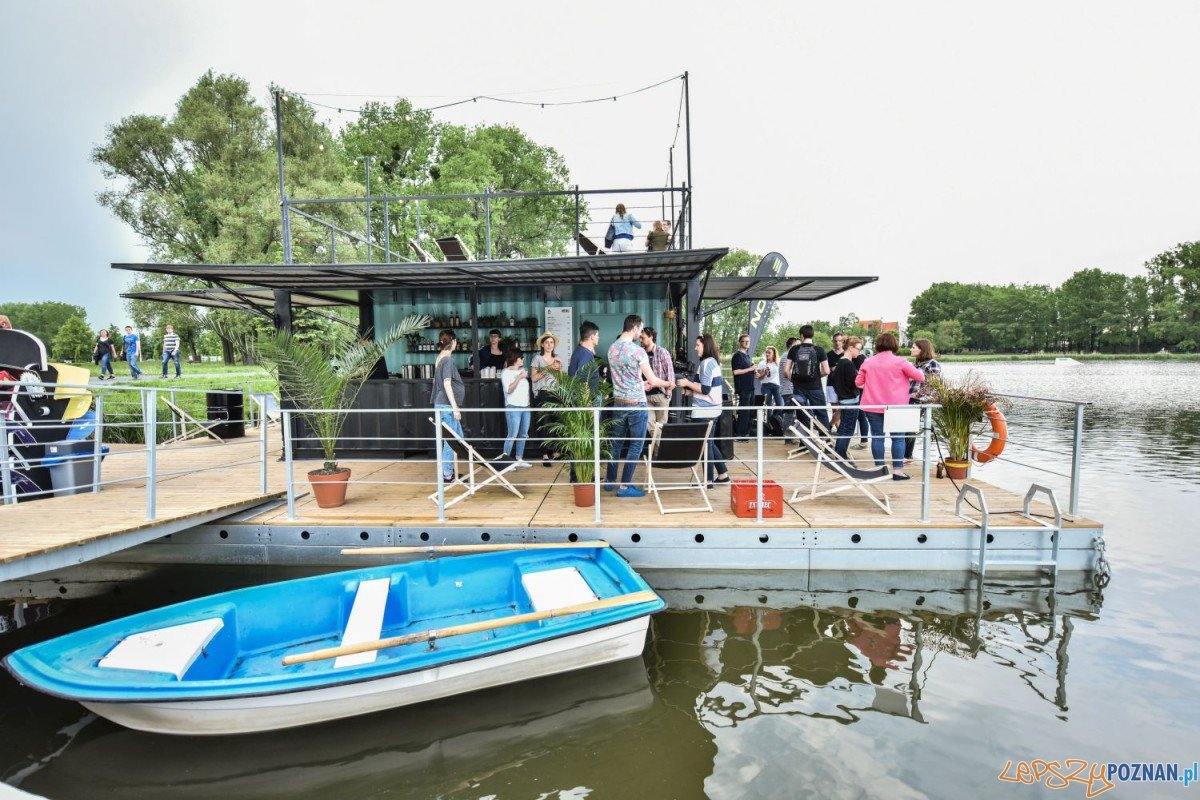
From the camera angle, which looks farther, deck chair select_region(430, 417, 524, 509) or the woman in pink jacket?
the woman in pink jacket

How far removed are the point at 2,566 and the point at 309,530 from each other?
2.22 metres

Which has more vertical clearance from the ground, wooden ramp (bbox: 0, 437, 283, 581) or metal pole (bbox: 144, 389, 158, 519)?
metal pole (bbox: 144, 389, 158, 519)

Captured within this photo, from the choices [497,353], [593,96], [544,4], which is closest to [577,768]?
[497,353]

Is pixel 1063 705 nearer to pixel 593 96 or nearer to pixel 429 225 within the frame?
pixel 593 96

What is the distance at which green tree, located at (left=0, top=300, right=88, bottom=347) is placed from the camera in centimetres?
9125

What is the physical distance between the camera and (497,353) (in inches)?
389

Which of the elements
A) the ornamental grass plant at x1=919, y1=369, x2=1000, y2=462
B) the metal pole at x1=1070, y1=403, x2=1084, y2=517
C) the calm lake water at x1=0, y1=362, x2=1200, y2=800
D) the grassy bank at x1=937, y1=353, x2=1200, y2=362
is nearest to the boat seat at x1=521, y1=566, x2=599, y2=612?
the calm lake water at x1=0, y1=362, x2=1200, y2=800

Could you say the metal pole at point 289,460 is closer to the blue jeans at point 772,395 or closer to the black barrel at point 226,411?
the black barrel at point 226,411

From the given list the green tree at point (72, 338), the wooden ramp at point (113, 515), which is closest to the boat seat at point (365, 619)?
the wooden ramp at point (113, 515)

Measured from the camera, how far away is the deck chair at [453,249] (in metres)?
9.19

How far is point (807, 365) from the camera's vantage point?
9414 mm

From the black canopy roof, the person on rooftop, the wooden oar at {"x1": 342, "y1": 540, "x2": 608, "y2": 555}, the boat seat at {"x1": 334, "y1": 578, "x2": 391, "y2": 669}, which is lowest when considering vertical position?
the boat seat at {"x1": 334, "y1": 578, "x2": 391, "y2": 669}

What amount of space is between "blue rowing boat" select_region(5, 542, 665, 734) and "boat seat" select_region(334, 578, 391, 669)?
0.01 m

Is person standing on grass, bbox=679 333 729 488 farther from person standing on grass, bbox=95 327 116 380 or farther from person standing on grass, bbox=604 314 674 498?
person standing on grass, bbox=95 327 116 380
